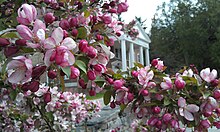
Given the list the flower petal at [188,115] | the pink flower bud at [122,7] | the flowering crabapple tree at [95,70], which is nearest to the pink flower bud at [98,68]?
the flowering crabapple tree at [95,70]

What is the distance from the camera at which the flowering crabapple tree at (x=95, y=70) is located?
2.37 feet

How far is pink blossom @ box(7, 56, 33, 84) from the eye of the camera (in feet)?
2.31

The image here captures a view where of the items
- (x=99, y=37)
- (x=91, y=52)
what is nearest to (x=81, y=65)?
(x=91, y=52)

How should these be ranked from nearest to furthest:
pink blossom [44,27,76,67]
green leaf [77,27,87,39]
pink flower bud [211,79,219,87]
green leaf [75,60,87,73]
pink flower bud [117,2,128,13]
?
pink blossom [44,27,76,67] → green leaf [75,60,87,73] → green leaf [77,27,87,39] → pink flower bud [211,79,219,87] → pink flower bud [117,2,128,13]

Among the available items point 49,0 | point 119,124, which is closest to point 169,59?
point 119,124

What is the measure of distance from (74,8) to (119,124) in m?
3.06

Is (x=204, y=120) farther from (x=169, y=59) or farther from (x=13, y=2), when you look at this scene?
(x=169, y=59)

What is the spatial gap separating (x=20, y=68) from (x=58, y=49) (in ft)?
0.39

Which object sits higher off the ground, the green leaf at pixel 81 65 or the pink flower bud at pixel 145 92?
the green leaf at pixel 81 65

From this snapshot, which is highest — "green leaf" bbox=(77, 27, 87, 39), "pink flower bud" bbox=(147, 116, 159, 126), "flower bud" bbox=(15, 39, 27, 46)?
"green leaf" bbox=(77, 27, 87, 39)

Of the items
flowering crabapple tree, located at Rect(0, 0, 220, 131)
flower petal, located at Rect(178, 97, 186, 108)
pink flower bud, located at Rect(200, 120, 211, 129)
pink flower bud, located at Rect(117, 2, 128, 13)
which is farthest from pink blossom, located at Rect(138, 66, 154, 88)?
pink flower bud, located at Rect(117, 2, 128, 13)

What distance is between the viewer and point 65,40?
724 millimetres

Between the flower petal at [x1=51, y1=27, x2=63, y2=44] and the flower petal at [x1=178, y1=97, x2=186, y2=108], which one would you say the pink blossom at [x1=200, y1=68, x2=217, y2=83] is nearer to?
the flower petal at [x1=178, y1=97, x2=186, y2=108]

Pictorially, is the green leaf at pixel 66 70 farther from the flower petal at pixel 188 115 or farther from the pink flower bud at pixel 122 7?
the pink flower bud at pixel 122 7
